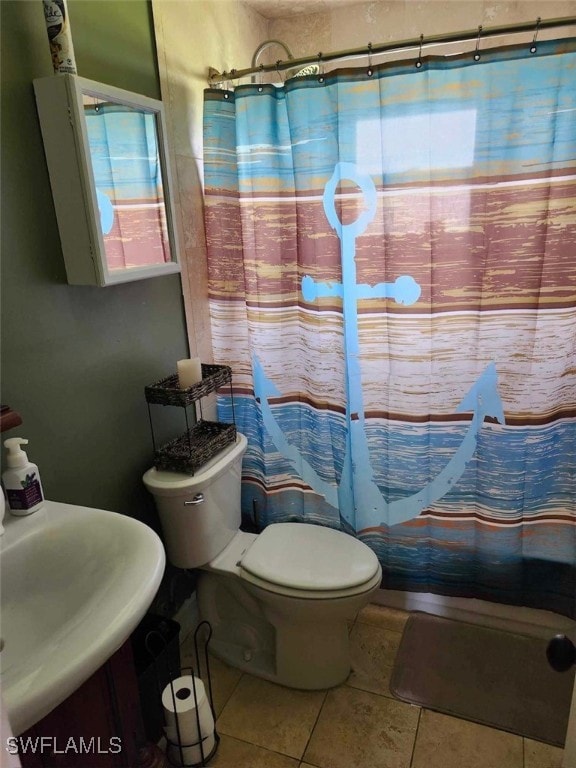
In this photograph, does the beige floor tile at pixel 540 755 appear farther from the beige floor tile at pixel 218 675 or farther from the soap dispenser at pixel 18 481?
the soap dispenser at pixel 18 481

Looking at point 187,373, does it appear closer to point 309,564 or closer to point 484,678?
point 309,564

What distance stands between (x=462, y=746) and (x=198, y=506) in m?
1.05

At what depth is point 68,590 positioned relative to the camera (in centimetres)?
102

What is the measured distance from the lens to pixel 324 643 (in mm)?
1624

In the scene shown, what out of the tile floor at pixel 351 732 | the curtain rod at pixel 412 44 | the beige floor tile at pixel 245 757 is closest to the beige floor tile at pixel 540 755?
the tile floor at pixel 351 732

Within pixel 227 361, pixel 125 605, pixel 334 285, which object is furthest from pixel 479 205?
pixel 125 605

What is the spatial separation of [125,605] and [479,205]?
1.38m

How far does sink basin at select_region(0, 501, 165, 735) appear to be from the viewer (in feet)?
2.41

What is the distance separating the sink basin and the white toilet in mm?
436

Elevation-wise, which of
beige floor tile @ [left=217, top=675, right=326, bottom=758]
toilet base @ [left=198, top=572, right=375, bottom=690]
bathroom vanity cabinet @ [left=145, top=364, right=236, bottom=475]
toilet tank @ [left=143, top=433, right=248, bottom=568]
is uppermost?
bathroom vanity cabinet @ [left=145, top=364, right=236, bottom=475]

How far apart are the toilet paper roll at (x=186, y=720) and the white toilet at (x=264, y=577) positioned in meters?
0.31

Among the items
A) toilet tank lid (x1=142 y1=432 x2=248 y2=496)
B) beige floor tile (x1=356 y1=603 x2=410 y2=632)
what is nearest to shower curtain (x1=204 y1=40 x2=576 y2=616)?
beige floor tile (x1=356 y1=603 x2=410 y2=632)

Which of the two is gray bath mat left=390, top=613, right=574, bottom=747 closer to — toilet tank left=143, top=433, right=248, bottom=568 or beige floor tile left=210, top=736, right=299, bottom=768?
beige floor tile left=210, top=736, right=299, bottom=768

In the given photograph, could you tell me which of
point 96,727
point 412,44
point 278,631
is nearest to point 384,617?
point 278,631
